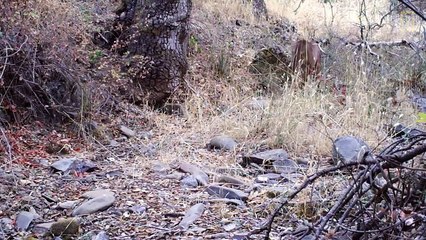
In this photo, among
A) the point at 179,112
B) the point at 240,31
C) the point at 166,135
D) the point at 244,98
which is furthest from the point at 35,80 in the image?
the point at 240,31

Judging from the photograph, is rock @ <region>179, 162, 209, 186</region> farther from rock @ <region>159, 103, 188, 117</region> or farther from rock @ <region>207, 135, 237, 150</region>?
rock @ <region>159, 103, 188, 117</region>

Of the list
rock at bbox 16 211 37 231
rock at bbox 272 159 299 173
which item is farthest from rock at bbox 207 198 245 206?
rock at bbox 16 211 37 231

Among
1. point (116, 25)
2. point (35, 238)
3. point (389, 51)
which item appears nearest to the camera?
point (35, 238)

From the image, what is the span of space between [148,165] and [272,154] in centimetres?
89

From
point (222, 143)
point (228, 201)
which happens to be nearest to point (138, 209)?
point (228, 201)

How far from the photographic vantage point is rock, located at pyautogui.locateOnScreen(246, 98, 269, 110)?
5325 mm

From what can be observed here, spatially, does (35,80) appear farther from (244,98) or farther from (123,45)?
(244,98)

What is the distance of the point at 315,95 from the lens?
5383 millimetres

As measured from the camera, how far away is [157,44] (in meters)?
5.61

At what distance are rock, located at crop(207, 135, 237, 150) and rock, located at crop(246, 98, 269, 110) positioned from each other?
789 mm

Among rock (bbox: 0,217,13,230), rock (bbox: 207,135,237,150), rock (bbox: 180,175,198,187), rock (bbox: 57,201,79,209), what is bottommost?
rock (bbox: 0,217,13,230)

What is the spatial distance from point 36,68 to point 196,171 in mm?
1530

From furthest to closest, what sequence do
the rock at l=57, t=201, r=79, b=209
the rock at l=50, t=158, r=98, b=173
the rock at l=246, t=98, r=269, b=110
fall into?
1. the rock at l=246, t=98, r=269, b=110
2. the rock at l=50, t=158, r=98, b=173
3. the rock at l=57, t=201, r=79, b=209

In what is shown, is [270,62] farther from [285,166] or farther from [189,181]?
[189,181]
